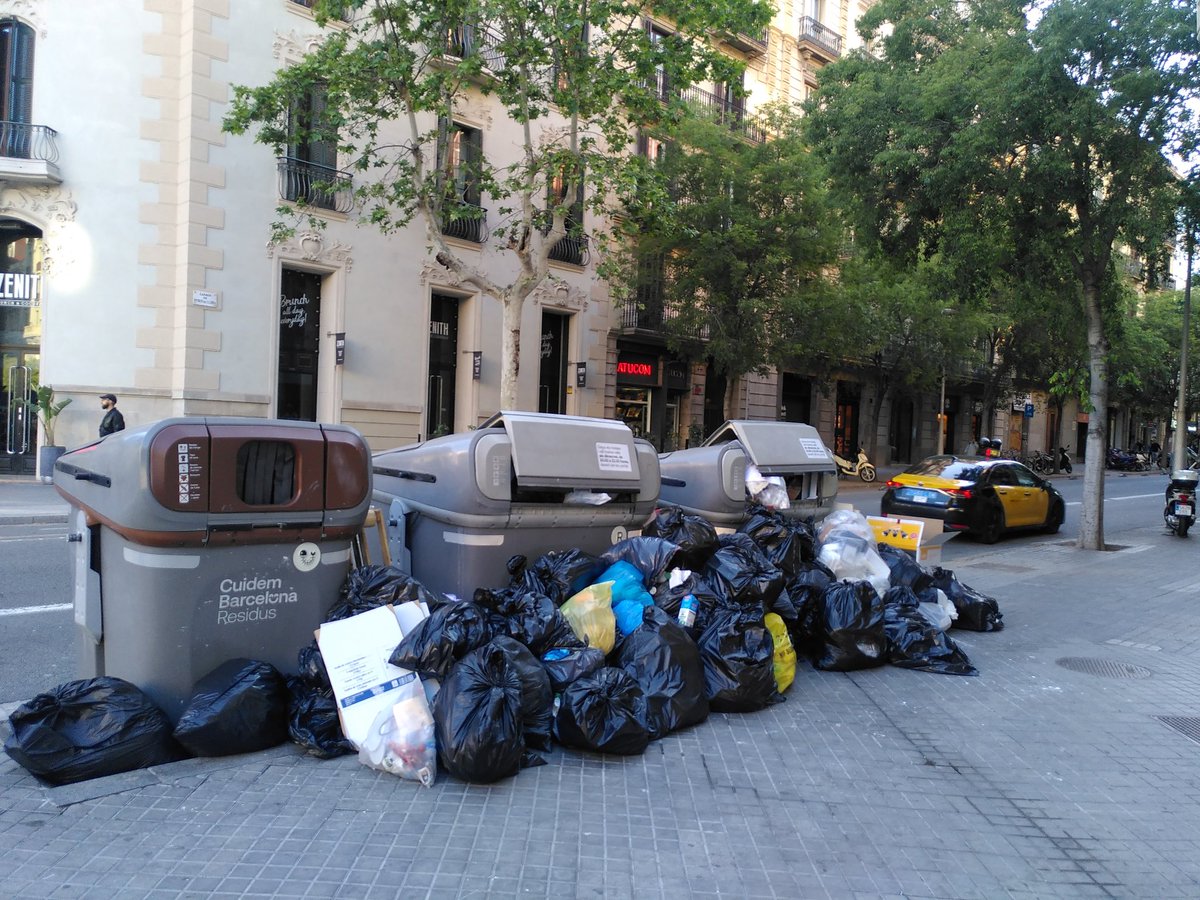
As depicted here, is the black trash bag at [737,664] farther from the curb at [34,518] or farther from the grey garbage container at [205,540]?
the curb at [34,518]

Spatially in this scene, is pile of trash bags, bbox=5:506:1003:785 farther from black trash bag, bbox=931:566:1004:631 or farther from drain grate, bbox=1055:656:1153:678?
drain grate, bbox=1055:656:1153:678

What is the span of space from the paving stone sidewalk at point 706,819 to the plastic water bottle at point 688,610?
0.53 metres

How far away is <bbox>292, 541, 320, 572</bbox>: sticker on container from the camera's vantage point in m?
4.17

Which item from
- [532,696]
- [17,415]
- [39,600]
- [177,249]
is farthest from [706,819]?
[17,415]

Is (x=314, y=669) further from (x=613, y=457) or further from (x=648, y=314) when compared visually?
(x=648, y=314)

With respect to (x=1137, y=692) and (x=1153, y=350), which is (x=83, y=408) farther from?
(x=1153, y=350)

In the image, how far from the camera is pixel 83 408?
16.2 metres

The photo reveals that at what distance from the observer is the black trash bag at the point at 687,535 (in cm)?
550

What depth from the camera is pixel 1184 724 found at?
16.7 feet

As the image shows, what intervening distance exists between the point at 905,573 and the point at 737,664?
2.69m

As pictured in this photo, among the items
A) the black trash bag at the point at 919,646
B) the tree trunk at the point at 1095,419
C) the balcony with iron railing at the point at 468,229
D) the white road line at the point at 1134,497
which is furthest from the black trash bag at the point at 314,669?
the white road line at the point at 1134,497

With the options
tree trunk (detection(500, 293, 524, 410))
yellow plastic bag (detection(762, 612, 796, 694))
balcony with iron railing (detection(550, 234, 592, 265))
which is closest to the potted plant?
tree trunk (detection(500, 293, 524, 410))

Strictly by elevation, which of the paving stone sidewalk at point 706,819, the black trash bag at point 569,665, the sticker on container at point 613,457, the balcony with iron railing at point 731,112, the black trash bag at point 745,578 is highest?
the balcony with iron railing at point 731,112

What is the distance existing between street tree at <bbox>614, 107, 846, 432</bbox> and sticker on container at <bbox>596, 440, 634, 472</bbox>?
15.3m
